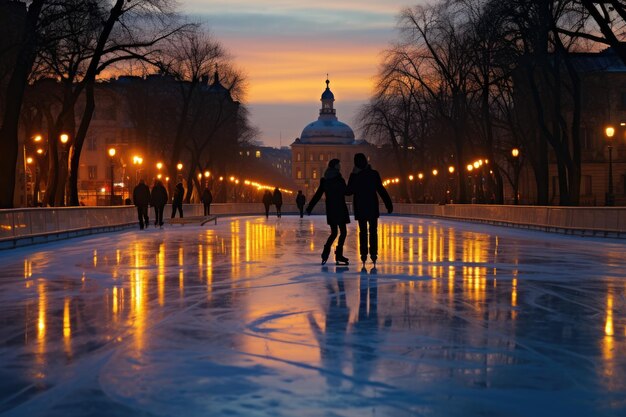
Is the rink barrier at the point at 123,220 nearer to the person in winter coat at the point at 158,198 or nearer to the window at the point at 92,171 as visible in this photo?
the person in winter coat at the point at 158,198

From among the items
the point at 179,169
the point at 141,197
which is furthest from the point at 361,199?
the point at 179,169

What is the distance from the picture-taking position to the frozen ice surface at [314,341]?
6109 millimetres

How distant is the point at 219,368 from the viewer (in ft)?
23.6

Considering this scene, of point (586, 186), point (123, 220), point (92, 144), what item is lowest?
point (123, 220)

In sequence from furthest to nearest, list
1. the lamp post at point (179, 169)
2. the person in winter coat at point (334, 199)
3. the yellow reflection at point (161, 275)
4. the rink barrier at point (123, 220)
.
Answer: the lamp post at point (179, 169) → the rink barrier at point (123, 220) → the person in winter coat at point (334, 199) → the yellow reflection at point (161, 275)

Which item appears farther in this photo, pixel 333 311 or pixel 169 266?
pixel 169 266

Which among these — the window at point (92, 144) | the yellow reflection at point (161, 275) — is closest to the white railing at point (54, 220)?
the yellow reflection at point (161, 275)

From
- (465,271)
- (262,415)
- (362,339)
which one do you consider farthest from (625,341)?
(465,271)

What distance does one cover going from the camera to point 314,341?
845cm

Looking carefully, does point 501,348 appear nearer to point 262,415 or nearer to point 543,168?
point 262,415

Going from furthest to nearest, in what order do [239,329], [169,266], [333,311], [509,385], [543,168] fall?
[543,168] → [169,266] → [333,311] → [239,329] → [509,385]

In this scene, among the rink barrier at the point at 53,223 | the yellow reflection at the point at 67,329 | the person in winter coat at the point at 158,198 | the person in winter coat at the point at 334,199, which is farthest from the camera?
the person in winter coat at the point at 158,198

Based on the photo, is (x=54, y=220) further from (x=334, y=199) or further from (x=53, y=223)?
(x=334, y=199)

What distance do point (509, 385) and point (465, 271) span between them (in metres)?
9.74
